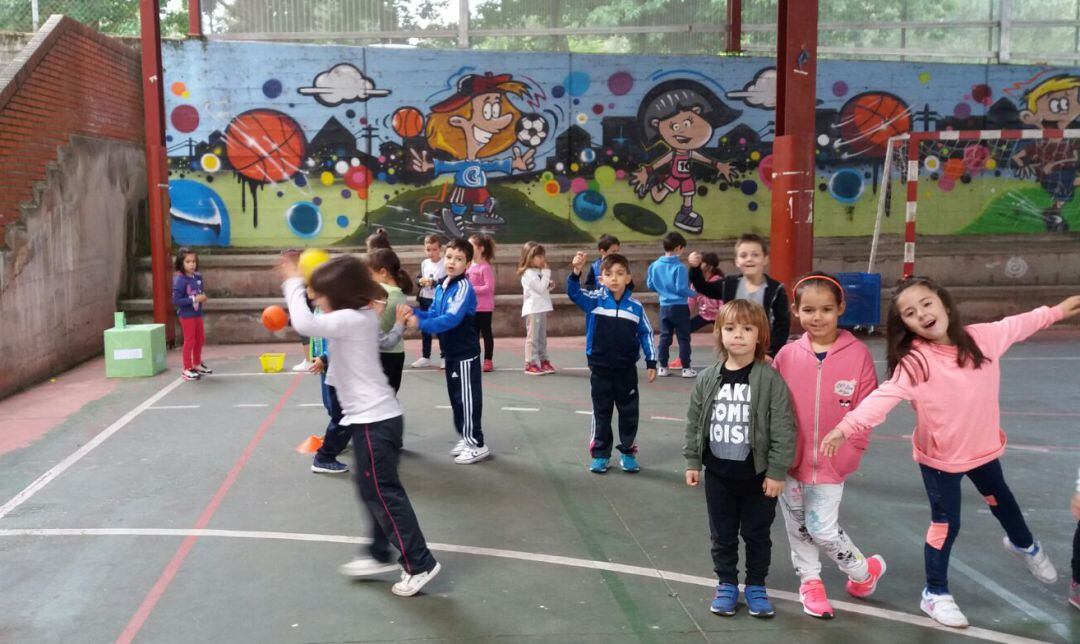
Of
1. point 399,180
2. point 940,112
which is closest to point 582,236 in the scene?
point 399,180

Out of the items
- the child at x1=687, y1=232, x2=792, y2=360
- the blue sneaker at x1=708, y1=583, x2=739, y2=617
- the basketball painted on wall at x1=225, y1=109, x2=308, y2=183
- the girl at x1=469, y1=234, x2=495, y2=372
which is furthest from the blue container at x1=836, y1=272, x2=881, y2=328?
the blue sneaker at x1=708, y1=583, x2=739, y2=617

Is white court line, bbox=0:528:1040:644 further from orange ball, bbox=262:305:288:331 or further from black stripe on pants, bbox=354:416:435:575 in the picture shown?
orange ball, bbox=262:305:288:331

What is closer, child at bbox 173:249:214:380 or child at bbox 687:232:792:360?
child at bbox 687:232:792:360

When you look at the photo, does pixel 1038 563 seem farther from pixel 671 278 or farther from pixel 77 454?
pixel 77 454

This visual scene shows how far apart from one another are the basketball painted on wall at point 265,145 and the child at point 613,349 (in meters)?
10.4

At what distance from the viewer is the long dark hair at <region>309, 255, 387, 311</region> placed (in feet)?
15.3

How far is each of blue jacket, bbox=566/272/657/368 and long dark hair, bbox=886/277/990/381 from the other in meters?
2.47

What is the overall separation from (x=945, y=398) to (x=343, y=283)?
293 cm

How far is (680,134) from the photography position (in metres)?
16.7

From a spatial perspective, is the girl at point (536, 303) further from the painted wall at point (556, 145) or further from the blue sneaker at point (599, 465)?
the painted wall at point (556, 145)

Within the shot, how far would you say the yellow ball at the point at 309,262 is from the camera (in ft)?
15.9

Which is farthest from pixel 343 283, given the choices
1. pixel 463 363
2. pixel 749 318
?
pixel 463 363

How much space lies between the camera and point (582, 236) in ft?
54.3

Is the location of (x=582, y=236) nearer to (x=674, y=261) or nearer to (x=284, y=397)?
(x=674, y=261)
